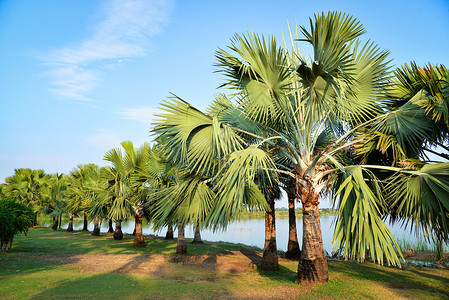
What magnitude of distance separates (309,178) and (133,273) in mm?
6041

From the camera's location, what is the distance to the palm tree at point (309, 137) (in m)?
5.78

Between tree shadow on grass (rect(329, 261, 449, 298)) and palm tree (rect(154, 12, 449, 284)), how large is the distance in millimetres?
1774

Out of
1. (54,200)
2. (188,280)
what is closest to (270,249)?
(188,280)

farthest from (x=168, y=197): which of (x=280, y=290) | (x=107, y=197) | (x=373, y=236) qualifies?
(x=107, y=197)

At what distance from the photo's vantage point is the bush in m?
10.1

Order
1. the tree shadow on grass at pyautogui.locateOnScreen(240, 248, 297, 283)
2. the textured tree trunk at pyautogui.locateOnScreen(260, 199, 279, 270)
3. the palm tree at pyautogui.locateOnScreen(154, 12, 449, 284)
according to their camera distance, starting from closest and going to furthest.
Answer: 1. the palm tree at pyautogui.locateOnScreen(154, 12, 449, 284)
2. the tree shadow on grass at pyautogui.locateOnScreen(240, 248, 297, 283)
3. the textured tree trunk at pyautogui.locateOnScreen(260, 199, 279, 270)

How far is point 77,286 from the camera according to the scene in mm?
6836

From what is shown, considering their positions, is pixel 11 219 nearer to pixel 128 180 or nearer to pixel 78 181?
pixel 128 180

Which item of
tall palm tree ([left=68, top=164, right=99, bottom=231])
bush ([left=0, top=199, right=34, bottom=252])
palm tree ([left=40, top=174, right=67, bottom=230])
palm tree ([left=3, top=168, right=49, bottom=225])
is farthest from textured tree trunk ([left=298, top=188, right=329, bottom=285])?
palm tree ([left=3, top=168, right=49, bottom=225])

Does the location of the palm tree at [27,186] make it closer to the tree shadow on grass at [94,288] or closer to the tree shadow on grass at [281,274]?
the tree shadow on grass at [94,288]

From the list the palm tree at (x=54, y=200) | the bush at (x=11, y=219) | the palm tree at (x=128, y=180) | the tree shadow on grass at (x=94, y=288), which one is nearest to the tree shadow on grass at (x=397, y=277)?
the tree shadow on grass at (x=94, y=288)

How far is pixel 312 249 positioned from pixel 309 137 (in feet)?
9.39

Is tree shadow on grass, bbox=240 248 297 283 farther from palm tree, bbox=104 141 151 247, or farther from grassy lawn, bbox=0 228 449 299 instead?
palm tree, bbox=104 141 151 247

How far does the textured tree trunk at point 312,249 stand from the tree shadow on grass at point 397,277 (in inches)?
68.7
